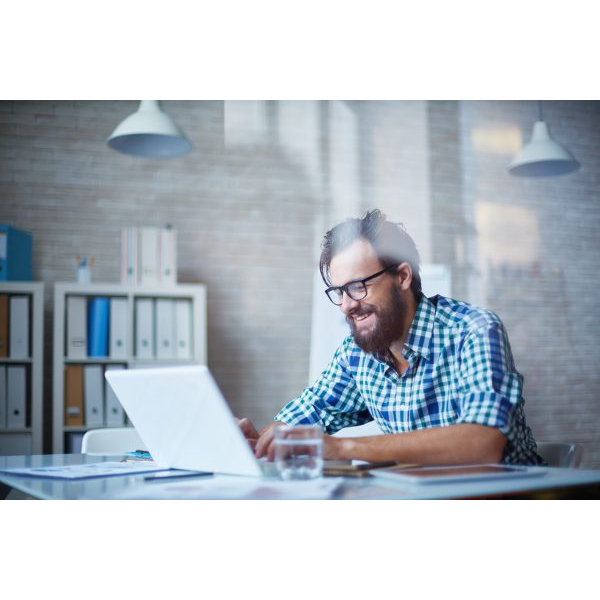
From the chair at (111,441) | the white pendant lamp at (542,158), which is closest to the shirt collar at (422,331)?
the chair at (111,441)

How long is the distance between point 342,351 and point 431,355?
290 millimetres

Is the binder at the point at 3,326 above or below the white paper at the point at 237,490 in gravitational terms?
above

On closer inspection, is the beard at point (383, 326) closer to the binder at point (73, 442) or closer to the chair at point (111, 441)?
the chair at point (111, 441)

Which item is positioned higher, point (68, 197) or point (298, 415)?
point (68, 197)

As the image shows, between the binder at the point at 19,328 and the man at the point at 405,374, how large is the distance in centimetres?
157

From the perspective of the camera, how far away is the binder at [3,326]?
2904 mm

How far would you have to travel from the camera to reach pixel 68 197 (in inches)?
130

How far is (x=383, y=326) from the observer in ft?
5.54

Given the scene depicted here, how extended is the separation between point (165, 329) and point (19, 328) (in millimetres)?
579

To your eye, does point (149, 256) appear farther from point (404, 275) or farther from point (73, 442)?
point (404, 275)
